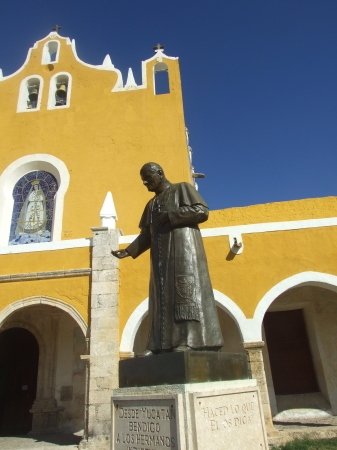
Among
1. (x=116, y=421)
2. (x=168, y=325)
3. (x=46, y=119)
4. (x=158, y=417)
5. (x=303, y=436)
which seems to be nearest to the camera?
(x=158, y=417)

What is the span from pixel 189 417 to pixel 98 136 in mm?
9354

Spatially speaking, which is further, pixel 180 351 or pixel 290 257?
pixel 290 257

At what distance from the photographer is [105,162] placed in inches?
397

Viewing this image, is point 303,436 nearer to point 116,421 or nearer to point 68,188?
point 116,421

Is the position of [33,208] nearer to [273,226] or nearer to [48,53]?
[48,53]

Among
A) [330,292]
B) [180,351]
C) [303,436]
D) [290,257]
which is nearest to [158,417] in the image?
[180,351]

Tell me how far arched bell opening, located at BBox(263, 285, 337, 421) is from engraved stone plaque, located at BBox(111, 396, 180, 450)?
6396 millimetres

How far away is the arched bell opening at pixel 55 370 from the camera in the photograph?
810 cm

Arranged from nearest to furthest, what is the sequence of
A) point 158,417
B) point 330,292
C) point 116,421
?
point 158,417 → point 116,421 → point 330,292

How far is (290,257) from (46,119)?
7638mm

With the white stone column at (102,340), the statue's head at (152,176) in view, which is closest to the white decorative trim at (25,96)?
the white stone column at (102,340)

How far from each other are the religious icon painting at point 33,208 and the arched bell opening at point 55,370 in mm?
1894

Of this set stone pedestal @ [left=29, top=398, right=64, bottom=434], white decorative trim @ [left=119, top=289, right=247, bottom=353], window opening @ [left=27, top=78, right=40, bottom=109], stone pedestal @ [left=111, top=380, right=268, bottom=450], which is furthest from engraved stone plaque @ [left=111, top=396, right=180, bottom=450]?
window opening @ [left=27, top=78, right=40, bottom=109]

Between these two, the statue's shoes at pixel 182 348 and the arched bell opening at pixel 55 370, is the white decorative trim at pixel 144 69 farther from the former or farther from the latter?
the statue's shoes at pixel 182 348
